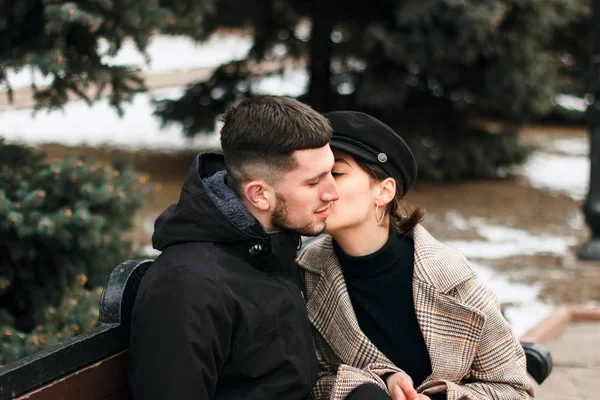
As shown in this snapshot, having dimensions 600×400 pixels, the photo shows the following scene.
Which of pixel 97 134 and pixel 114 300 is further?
pixel 97 134

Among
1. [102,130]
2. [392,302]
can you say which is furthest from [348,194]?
[102,130]

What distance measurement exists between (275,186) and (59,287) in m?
2.40

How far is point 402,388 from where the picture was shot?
8.06ft

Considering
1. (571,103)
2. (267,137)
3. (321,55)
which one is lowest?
(571,103)

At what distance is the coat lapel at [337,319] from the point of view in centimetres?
261

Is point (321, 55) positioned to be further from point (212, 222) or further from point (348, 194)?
point (212, 222)

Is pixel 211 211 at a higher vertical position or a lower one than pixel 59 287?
higher

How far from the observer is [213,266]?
2105mm

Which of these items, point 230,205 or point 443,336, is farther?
point 443,336

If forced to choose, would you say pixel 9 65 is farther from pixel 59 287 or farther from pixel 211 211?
pixel 211 211

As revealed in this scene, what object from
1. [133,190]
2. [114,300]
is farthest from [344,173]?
[133,190]

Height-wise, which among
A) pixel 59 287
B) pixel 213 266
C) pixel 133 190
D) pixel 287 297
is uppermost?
pixel 213 266

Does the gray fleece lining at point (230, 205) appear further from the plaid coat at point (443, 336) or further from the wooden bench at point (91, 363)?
the plaid coat at point (443, 336)

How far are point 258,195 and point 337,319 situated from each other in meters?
0.60
